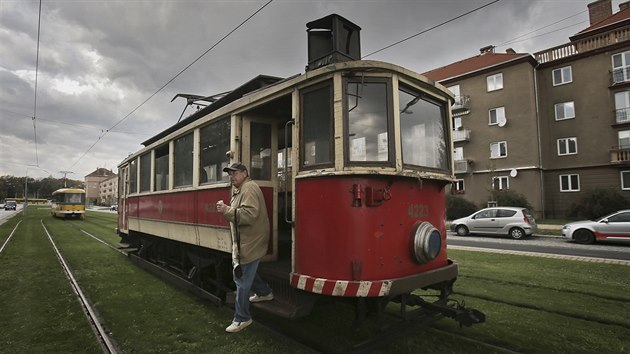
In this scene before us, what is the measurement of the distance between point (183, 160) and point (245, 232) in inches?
118

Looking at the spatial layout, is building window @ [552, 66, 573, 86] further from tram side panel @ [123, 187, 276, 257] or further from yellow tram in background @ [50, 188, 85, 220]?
yellow tram in background @ [50, 188, 85, 220]

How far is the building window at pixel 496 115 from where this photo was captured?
27.1 metres

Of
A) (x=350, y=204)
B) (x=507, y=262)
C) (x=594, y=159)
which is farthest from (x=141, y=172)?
(x=594, y=159)

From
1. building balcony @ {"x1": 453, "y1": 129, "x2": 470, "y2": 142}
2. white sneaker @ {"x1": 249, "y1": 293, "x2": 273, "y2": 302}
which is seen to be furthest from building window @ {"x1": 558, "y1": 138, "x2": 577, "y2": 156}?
white sneaker @ {"x1": 249, "y1": 293, "x2": 273, "y2": 302}

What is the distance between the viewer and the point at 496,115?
1084 inches

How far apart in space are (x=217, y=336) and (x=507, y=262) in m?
7.68

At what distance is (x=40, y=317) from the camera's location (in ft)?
16.9

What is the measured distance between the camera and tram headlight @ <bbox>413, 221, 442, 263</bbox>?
11.9 ft

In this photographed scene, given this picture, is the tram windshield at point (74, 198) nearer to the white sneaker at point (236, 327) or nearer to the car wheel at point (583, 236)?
the white sneaker at point (236, 327)

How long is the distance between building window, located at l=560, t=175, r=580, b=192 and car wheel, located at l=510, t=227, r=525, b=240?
12454 millimetres

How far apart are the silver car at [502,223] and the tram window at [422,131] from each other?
1370cm

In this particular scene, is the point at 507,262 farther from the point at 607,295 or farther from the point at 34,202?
the point at 34,202

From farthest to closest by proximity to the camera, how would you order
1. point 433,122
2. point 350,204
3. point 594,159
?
point 594,159, point 433,122, point 350,204

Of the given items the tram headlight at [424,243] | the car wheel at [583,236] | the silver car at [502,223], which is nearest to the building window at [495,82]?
the silver car at [502,223]
